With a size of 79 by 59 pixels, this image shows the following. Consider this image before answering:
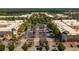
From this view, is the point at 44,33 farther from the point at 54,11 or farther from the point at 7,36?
the point at 7,36

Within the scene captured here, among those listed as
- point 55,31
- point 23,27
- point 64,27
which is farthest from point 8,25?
point 64,27

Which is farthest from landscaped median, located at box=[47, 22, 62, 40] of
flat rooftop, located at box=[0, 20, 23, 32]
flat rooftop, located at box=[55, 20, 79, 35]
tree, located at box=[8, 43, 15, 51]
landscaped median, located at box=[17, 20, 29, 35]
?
tree, located at box=[8, 43, 15, 51]

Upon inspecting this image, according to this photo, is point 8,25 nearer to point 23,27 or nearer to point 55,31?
point 23,27

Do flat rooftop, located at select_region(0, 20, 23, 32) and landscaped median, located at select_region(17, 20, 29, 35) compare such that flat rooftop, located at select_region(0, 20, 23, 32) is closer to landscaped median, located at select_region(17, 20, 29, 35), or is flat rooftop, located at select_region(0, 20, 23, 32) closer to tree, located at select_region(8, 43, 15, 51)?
landscaped median, located at select_region(17, 20, 29, 35)

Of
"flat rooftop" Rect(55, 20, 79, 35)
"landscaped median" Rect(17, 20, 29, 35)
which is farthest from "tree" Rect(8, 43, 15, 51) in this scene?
"flat rooftop" Rect(55, 20, 79, 35)

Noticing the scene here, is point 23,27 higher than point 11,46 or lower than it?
higher

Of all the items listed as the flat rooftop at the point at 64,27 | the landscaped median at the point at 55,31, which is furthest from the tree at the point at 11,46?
the flat rooftop at the point at 64,27

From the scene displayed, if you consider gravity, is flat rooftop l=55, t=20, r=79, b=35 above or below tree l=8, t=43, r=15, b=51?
above

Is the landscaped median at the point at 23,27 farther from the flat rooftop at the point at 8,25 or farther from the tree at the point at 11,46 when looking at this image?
the tree at the point at 11,46

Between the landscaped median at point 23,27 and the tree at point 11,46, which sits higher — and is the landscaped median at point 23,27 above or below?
above
